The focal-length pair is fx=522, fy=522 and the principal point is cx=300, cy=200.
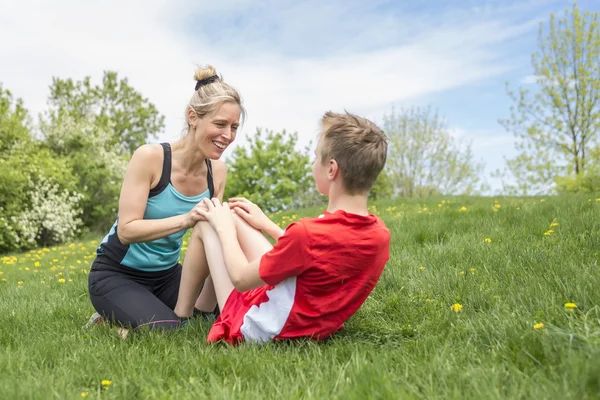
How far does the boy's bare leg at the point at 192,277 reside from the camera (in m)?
3.58

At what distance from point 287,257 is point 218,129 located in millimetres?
1602

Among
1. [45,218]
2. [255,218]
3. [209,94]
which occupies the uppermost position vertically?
[209,94]

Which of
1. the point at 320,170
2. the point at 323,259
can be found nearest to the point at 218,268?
the point at 323,259

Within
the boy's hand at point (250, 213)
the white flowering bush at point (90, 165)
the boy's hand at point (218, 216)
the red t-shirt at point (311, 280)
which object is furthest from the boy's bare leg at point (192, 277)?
the white flowering bush at point (90, 165)

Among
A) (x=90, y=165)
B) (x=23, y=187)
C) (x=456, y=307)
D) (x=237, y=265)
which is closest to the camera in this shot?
(x=237, y=265)

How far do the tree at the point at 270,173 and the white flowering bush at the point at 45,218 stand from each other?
10.8m

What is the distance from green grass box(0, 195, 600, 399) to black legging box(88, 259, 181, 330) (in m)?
0.19

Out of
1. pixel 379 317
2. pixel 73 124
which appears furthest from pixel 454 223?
pixel 73 124

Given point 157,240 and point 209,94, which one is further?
point 157,240

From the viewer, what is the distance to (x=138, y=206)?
3900 millimetres

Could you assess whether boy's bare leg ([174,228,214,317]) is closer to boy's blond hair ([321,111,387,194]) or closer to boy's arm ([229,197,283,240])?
boy's arm ([229,197,283,240])

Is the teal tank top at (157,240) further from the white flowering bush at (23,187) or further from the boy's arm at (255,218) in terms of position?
the white flowering bush at (23,187)

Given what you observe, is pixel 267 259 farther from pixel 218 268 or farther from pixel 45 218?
pixel 45 218

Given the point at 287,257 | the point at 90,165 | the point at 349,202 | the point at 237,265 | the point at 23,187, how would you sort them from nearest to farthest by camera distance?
the point at 287,257 → the point at 349,202 → the point at 237,265 → the point at 23,187 → the point at 90,165
